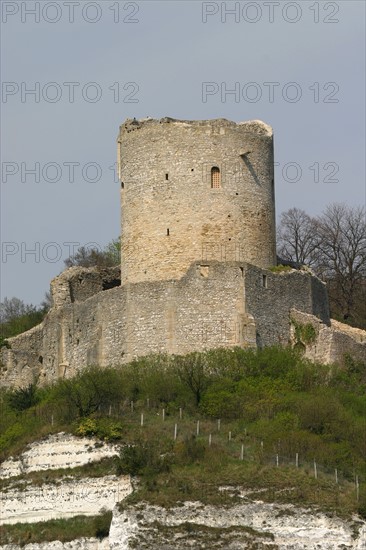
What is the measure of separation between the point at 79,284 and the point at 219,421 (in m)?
9.59

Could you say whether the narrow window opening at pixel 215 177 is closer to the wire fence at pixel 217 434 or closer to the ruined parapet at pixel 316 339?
the ruined parapet at pixel 316 339

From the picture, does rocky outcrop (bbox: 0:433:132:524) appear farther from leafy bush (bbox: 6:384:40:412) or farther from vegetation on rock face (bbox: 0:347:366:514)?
leafy bush (bbox: 6:384:40:412)

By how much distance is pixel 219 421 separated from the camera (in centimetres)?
5203

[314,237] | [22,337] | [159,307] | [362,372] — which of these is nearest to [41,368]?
[22,337]

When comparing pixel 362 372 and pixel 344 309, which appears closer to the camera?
pixel 362 372

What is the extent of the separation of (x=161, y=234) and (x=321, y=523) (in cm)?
1227

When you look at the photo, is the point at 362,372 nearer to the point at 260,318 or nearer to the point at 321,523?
the point at 260,318

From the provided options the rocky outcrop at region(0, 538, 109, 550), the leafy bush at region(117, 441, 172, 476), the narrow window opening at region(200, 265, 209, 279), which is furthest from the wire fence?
the narrow window opening at region(200, 265, 209, 279)

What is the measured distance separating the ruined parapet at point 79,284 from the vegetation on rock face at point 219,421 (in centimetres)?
359

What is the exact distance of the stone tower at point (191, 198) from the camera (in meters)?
56.8

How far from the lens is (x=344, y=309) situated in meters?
67.4

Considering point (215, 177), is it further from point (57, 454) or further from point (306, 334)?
point (57, 454)

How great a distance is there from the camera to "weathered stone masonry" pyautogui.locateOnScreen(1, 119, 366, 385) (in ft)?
182

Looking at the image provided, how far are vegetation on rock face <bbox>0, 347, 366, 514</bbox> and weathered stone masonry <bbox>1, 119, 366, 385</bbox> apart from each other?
0.85 m
